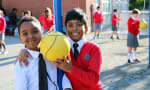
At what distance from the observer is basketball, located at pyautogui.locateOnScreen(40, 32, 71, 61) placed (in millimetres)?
1713

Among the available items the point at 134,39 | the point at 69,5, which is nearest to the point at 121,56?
the point at 134,39

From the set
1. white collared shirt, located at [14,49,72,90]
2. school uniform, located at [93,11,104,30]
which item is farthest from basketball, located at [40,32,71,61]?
school uniform, located at [93,11,104,30]

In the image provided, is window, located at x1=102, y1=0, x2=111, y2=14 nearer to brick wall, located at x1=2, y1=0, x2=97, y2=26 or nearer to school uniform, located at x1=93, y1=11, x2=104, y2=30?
brick wall, located at x1=2, y1=0, x2=97, y2=26

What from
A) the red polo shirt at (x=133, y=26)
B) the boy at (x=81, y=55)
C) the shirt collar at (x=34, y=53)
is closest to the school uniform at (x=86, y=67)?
the boy at (x=81, y=55)

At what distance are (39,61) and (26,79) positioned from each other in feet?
0.60

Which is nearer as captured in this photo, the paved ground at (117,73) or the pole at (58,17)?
the pole at (58,17)

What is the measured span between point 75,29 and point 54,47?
0.29 m

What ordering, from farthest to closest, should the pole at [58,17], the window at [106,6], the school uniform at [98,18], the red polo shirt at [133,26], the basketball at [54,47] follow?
the window at [106,6]
the school uniform at [98,18]
the red polo shirt at [133,26]
the pole at [58,17]
the basketball at [54,47]

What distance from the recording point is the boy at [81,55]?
1867 mm

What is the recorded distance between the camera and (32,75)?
182cm

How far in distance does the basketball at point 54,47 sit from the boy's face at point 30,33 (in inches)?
3.9

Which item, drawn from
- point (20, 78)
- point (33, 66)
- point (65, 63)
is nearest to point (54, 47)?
point (65, 63)

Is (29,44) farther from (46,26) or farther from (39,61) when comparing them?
(46,26)

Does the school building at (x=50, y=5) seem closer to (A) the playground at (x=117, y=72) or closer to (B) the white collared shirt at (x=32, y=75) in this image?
(A) the playground at (x=117, y=72)
